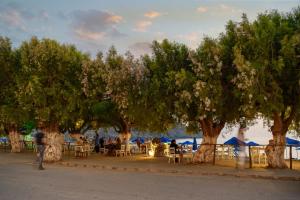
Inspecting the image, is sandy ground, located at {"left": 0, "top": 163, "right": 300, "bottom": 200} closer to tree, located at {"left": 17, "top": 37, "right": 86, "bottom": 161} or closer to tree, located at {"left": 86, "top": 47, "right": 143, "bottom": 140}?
tree, located at {"left": 86, "top": 47, "right": 143, "bottom": 140}

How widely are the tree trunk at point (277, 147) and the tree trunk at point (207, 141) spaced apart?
4.04 m

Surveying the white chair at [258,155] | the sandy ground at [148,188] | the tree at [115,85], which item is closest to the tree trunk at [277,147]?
the white chair at [258,155]

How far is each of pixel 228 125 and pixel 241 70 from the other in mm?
10005

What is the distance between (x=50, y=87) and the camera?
3397cm

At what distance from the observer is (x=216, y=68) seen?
26312 mm

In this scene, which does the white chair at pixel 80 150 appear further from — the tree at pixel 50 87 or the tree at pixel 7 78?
the tree at pixel 7 78

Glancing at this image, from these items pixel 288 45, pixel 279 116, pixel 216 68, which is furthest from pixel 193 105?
pixel 288 45

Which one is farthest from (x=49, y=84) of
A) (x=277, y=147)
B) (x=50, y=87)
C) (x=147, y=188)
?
(x=147, y=188)

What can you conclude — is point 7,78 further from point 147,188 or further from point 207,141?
point 147,188

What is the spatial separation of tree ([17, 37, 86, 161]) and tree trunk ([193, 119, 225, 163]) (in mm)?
9133

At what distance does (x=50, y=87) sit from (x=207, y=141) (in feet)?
37.3

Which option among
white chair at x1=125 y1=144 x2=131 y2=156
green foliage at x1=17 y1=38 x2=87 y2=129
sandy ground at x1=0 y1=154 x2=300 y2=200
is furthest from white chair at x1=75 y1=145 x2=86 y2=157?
sandy ground at x1=0 y1=154 x2=300 y2=200

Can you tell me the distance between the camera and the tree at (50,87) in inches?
1310

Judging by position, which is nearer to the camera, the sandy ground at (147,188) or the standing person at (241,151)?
the sandy ground at (147,188)
